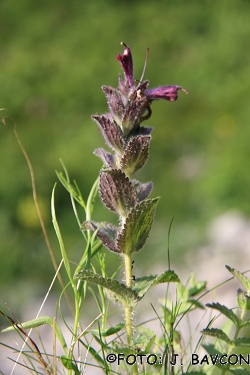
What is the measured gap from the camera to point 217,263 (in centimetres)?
489

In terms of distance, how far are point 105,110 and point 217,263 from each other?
3.22m

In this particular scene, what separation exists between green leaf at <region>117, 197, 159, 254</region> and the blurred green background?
3.60 m

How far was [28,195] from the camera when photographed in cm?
618

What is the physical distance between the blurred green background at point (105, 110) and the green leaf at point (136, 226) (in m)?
3.60

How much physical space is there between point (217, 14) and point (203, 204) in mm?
4027

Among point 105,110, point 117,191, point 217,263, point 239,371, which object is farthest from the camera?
point 105,110

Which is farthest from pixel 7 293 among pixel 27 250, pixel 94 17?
pixel 94 17

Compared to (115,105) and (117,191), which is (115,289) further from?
(115,105)

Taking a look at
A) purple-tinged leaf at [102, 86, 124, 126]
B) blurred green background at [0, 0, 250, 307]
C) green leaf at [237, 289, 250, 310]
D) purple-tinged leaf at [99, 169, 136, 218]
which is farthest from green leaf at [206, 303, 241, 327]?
blurred green background at [0, 0, 250, 307]

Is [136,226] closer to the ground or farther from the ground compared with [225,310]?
farther from the ground

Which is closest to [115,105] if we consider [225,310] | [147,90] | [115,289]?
[147,90]

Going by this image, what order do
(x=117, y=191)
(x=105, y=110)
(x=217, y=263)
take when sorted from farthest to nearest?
(x=105, y=110) < (x=217, y=263) < (x=117, y=191)

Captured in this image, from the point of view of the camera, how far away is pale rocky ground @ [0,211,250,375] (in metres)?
4.35

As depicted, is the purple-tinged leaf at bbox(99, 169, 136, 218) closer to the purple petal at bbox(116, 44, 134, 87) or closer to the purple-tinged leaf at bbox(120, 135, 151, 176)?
the purple-tinged leaf at bbox(120, 135, 151, 176)
